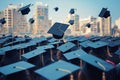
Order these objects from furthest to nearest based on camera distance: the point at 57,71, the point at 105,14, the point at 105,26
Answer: the point at 105,26 < the point at 105,14 < the point at 57,71

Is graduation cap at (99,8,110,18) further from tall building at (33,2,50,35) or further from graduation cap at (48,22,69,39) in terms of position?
tall building at (33,2,50,35)

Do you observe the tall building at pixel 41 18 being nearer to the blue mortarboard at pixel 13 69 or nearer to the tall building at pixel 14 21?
the tall building at pixel 14 21

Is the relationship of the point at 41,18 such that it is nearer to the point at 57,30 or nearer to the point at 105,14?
the point at 105,14

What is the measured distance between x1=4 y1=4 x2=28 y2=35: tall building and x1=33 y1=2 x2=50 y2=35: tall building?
535 centimetres

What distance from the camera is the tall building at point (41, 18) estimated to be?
83188mm

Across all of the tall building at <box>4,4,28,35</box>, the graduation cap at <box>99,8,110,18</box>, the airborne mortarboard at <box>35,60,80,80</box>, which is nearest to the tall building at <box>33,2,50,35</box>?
the tall building at <box>4,4,28,35</box>

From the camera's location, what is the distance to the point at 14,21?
77.9 meters

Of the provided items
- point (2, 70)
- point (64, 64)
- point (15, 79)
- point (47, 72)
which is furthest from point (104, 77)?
point (2, 70)

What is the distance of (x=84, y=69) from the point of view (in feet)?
14.7

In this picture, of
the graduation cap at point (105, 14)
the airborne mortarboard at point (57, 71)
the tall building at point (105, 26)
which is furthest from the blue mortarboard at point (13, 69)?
the tall building at point (105, 26)

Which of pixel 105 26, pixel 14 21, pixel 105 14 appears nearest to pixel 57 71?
pixel 105 14

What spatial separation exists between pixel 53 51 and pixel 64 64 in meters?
3.62

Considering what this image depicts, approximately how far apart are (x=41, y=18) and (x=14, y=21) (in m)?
14.0

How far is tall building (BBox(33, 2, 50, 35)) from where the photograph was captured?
8319 centimetres
